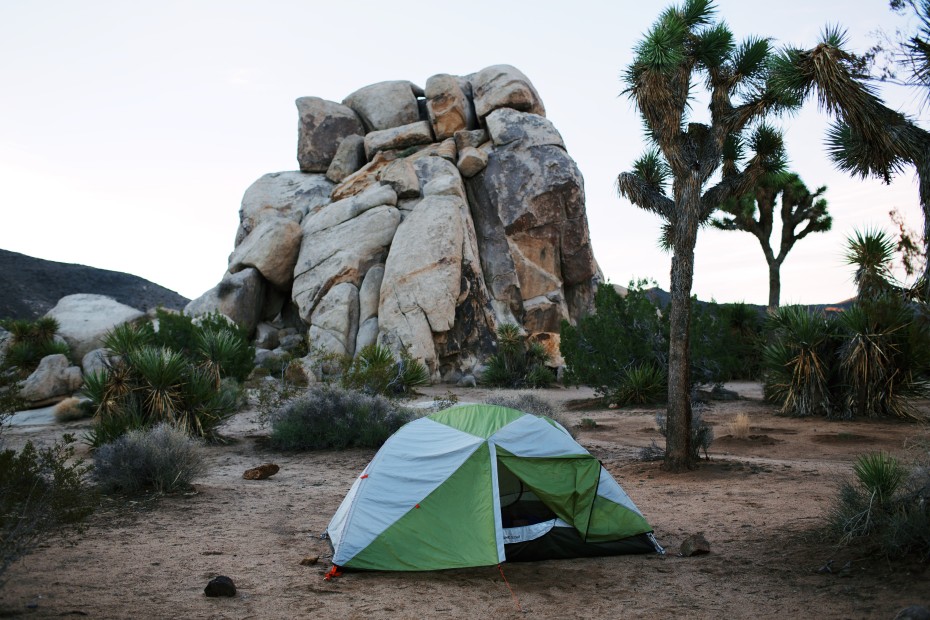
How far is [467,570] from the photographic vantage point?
21.9ft

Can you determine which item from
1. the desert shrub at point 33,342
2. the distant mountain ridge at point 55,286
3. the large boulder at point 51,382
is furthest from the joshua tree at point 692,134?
the distant mountain ridge at point 55,286

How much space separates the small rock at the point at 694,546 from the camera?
271 inches

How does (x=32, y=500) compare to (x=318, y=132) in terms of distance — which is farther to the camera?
(x=318, y=132)

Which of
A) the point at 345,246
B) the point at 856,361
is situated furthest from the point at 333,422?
the point at 345,246

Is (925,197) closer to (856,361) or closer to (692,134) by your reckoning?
(692,134)

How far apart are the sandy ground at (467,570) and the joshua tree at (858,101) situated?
3.90 meters

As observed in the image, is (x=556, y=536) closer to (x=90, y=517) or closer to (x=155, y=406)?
(x=90, y=517)

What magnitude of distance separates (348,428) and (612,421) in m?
6.59

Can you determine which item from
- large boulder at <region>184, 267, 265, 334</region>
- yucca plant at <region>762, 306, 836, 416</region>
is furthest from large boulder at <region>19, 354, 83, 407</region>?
yucca plant at <region>762, 306, 836, 416</region>

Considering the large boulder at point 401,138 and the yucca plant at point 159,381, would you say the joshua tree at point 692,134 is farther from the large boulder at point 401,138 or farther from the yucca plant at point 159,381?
the large boulder at point 401,138

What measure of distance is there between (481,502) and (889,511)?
10.9 ft

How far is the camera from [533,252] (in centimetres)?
3275

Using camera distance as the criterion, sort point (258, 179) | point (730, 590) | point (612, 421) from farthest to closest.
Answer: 1. point (258, 179)
2. point (612, 421)
3. point (730, 590)

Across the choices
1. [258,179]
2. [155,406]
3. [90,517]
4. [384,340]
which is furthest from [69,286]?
[90,517]
